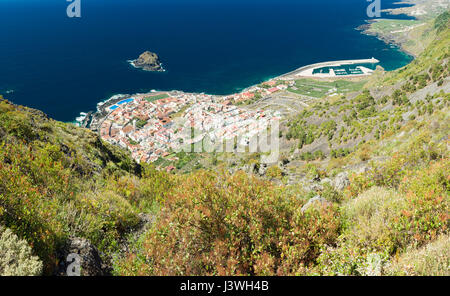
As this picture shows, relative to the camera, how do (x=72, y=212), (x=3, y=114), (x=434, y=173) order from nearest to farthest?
(x=72, y=212) → (x=434, y=173) → (x=3, y=114)

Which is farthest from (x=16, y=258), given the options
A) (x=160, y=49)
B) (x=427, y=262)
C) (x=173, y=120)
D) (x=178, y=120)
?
(x=160, y=49)

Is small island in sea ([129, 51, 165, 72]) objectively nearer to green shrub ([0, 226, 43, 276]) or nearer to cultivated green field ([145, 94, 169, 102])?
cultivated green field ([145, 94, 169, 102])

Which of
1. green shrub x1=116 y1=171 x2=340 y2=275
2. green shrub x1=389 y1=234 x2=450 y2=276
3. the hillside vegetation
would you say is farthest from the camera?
green shrub x1=116 y1=171 x2=340 y2=275

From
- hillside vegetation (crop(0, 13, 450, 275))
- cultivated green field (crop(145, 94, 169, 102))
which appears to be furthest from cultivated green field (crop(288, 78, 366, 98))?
hillside vegetation (crop(0, 13, 450, 275))

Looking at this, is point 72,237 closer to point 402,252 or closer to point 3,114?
point 402,252

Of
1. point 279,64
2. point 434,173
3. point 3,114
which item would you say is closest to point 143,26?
point 279,64

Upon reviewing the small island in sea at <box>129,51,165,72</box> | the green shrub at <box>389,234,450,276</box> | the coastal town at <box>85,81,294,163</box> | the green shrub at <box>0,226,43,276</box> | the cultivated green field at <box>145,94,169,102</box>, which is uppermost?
the small island in sea at <box>129,51,165,72</box>
